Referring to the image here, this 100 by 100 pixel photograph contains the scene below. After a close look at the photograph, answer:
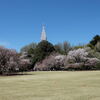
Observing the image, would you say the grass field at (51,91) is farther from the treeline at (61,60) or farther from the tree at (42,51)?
the tree at (42,51)

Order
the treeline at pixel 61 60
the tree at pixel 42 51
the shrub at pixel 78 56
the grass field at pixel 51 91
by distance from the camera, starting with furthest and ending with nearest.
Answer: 1. the tree at pixel 42 51
2. the shrub at pixel 78 56
3. the treeline at pixel 61 60
4. the grass field at pixel 51 91

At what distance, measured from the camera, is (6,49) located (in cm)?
4441

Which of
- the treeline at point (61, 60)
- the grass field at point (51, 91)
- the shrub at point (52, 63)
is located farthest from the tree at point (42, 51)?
the grass field at point (51, 91)

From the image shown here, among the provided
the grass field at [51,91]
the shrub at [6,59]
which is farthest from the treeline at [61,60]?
the grass field at [51,91]

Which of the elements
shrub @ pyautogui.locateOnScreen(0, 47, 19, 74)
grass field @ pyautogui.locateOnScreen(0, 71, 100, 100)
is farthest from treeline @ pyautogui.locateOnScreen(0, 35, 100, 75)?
grass field @ pyautogui.locateOnScreen(0, 71, 100, 100)

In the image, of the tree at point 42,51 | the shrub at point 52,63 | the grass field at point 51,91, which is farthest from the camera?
the tree at point 42,51

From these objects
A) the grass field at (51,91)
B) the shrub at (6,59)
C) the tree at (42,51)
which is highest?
the tree at (42,51)

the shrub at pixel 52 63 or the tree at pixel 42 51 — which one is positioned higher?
the tree at pixel 42 51

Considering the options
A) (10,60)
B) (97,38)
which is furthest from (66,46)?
(10,60)

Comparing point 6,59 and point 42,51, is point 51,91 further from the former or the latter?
point 42,51

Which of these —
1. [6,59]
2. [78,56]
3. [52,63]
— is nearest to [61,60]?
[52,63]

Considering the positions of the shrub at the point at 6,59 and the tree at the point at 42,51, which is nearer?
the shrub at the point at 6,59

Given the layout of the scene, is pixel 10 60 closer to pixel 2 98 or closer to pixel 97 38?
pixel 2 98

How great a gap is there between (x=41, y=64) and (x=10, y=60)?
85.2 ft
